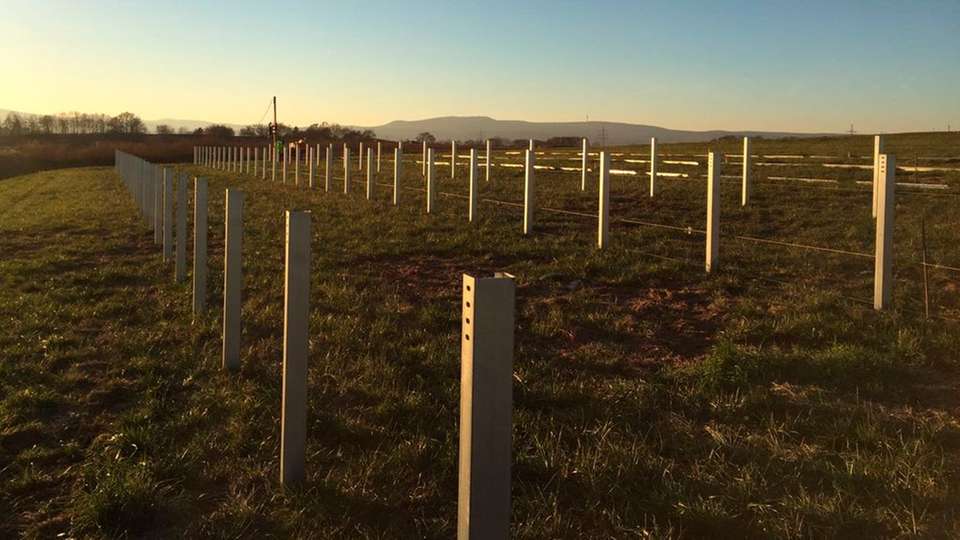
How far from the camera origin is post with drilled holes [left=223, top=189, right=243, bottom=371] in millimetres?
5410

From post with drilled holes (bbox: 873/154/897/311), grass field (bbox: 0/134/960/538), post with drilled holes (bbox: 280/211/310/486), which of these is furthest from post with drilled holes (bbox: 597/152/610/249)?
post with drilled holes (bbox: 280/211/310/486)

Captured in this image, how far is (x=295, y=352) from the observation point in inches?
151

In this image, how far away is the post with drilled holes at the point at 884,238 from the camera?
21.8ft

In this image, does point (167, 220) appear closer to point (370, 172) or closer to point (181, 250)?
point (181, 250)

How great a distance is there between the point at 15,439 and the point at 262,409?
1375mm

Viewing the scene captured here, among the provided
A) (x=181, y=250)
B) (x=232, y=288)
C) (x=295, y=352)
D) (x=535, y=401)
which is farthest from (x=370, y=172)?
(x=295, y=352)

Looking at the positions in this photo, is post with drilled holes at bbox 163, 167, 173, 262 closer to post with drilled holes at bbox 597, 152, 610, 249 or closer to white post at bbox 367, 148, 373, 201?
post with drilled holes at bbox 597, 152, 610, 249

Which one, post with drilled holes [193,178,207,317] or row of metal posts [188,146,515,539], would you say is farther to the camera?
post with drilled holes [193,178,207,317]

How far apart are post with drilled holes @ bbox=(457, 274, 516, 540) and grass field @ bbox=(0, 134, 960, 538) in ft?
2.37

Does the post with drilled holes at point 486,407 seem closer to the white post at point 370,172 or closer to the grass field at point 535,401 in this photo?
the grass field at point 535,401

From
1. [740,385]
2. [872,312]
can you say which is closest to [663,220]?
[872,312]

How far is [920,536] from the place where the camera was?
9.95 feet

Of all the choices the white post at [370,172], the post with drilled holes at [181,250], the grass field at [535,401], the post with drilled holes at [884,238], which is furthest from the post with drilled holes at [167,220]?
the post with drilled holes at [884,238]

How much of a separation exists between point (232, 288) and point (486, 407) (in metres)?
3.45
